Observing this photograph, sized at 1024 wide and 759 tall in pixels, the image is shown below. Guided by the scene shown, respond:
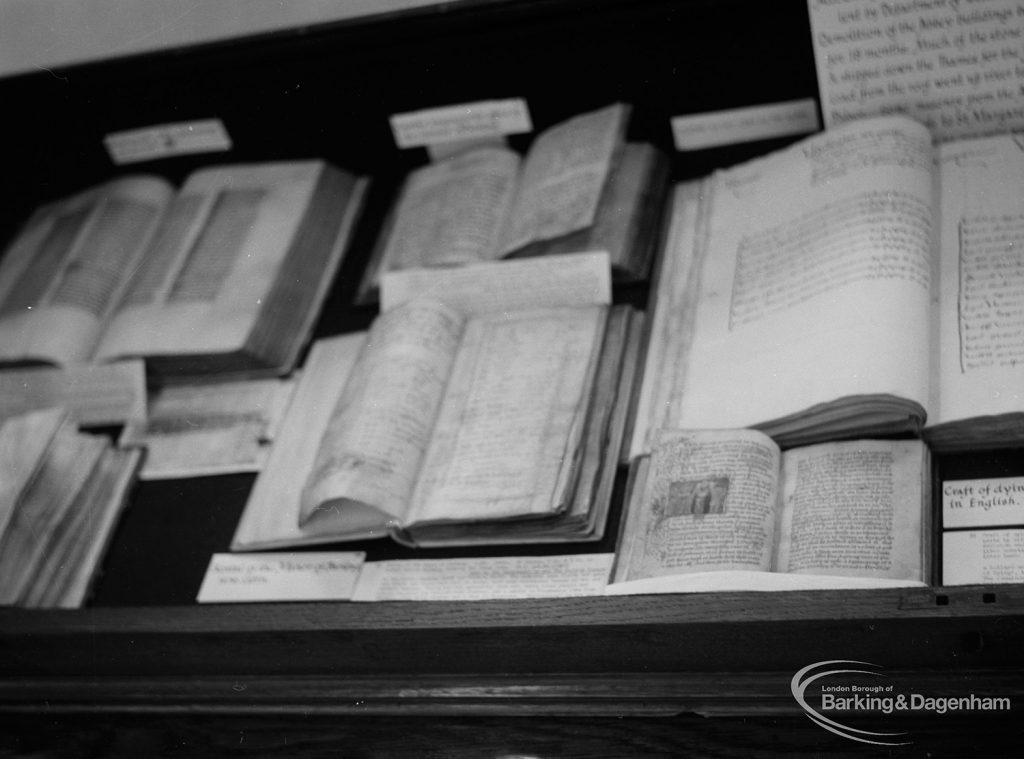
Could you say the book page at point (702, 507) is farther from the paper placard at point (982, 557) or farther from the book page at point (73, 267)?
the book page at point (73, 267)

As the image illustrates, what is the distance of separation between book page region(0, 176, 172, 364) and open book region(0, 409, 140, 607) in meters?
0.18

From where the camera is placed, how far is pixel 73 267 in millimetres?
1931

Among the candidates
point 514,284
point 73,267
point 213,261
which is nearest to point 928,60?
point 514,284

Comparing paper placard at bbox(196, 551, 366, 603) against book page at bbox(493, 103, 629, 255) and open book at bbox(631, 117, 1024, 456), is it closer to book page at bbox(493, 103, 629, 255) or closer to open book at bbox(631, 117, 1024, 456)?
open book at bbox(631, 117, 1024, 456)

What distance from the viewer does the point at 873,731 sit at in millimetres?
1114

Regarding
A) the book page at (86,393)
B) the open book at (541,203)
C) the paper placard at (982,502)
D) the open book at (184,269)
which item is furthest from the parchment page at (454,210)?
the paper placard at (982,502)

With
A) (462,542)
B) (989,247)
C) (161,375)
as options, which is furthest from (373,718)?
(989,247)

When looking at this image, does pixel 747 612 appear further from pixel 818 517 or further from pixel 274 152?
pixel 274 152

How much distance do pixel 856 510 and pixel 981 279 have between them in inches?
13.3

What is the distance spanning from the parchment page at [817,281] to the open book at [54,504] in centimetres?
80

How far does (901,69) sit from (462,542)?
822mm

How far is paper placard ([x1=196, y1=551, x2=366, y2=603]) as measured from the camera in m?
1.41

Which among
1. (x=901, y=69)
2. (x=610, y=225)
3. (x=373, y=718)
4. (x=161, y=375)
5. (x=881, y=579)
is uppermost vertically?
(x=901, y=69)

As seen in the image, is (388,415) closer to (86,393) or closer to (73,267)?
(86,393)
